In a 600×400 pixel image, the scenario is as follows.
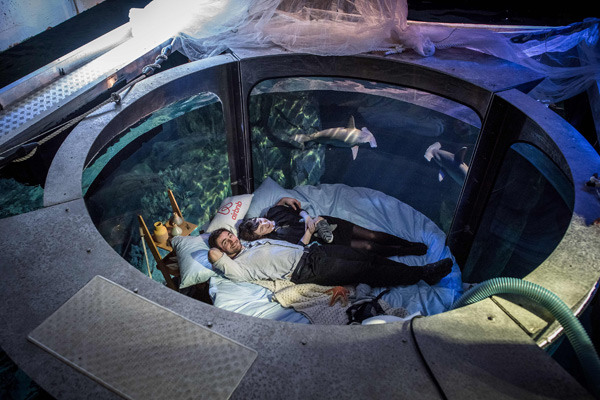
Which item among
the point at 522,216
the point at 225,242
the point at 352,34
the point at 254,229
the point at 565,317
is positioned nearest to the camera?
the point at 565,317

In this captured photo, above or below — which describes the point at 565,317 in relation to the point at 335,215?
above

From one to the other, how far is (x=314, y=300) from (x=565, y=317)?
1.90 m

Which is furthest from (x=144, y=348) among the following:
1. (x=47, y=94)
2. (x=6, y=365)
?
(x=47, y=94)

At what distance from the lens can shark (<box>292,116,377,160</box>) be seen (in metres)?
4.22

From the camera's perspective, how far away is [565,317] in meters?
1.34

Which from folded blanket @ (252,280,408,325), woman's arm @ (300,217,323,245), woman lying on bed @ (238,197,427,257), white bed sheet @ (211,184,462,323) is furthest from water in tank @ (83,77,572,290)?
folded blanket @ (252,280,408,325)

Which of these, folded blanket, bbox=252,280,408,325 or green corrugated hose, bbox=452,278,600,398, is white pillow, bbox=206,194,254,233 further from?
green corrugated hose, bbox=452,278,600,398

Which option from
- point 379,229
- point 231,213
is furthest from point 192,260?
point 379,229

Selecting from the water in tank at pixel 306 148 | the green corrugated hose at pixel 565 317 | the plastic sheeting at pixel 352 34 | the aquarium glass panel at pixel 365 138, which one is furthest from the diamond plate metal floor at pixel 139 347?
the aquarium glass panel at pixel 365 138

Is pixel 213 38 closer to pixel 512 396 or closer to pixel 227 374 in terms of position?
pixel 227 374

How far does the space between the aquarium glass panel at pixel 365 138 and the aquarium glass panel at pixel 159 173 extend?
50 centimetres

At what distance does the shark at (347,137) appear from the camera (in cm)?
422

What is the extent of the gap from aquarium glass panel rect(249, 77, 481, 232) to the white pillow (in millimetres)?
597

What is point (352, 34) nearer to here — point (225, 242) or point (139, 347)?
point (225, 242)
